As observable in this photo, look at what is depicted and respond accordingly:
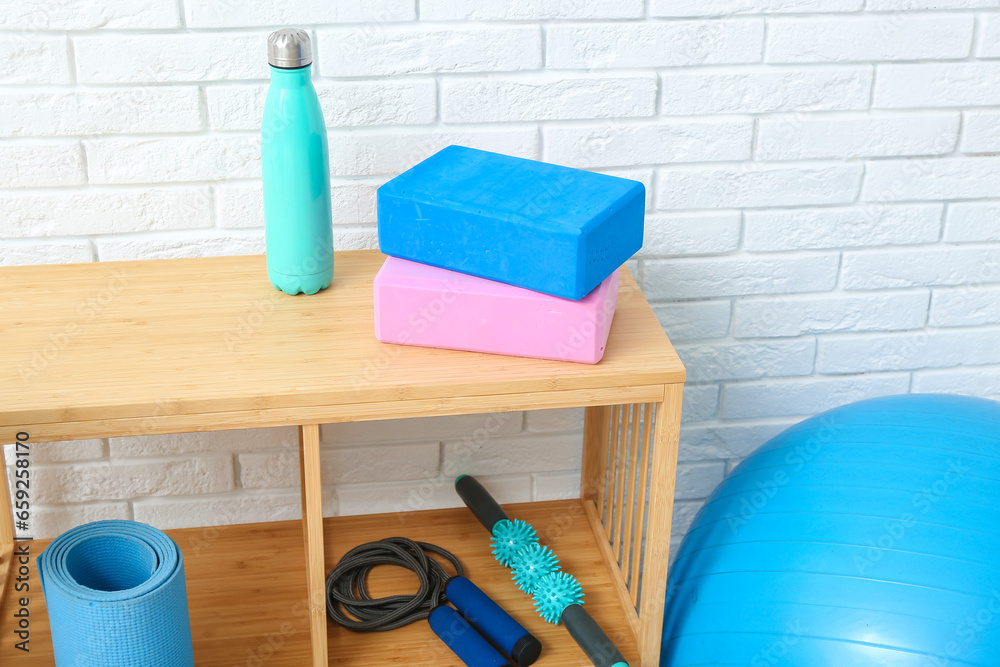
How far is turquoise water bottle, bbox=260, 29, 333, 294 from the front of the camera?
42.9 inches

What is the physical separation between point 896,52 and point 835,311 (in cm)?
41

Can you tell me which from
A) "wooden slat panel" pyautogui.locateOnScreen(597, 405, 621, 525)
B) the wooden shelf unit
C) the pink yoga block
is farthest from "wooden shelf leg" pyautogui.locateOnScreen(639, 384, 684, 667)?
"wooden slat panel" pyautogui.locateOnScreen(597, 405, 621, 525)

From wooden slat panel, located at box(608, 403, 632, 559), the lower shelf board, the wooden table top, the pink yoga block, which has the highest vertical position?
the pink yoga block

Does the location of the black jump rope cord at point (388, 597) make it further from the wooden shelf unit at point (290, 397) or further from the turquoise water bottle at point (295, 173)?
the turquoise water bottle at point (295, 173)

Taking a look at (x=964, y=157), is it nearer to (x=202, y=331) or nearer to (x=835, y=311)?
(x=835, y=311)

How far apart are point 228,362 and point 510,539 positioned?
533 mm

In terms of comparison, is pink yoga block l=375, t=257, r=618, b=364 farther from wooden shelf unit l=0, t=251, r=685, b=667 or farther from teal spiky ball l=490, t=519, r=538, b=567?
teal spiky ball l=490, t=519, r=538, b=567

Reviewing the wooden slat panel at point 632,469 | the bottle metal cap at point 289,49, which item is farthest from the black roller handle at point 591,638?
the bottle metal cap at point 289,49

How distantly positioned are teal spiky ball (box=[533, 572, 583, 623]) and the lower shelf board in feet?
0.06

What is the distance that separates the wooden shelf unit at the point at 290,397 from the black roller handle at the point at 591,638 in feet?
0.15

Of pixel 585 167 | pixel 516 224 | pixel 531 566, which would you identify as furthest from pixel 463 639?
pixel 585 167

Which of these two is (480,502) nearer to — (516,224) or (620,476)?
(620,476)

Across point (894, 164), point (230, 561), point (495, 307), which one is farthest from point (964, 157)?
point (230, 561)

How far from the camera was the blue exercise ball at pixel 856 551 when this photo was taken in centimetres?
101
